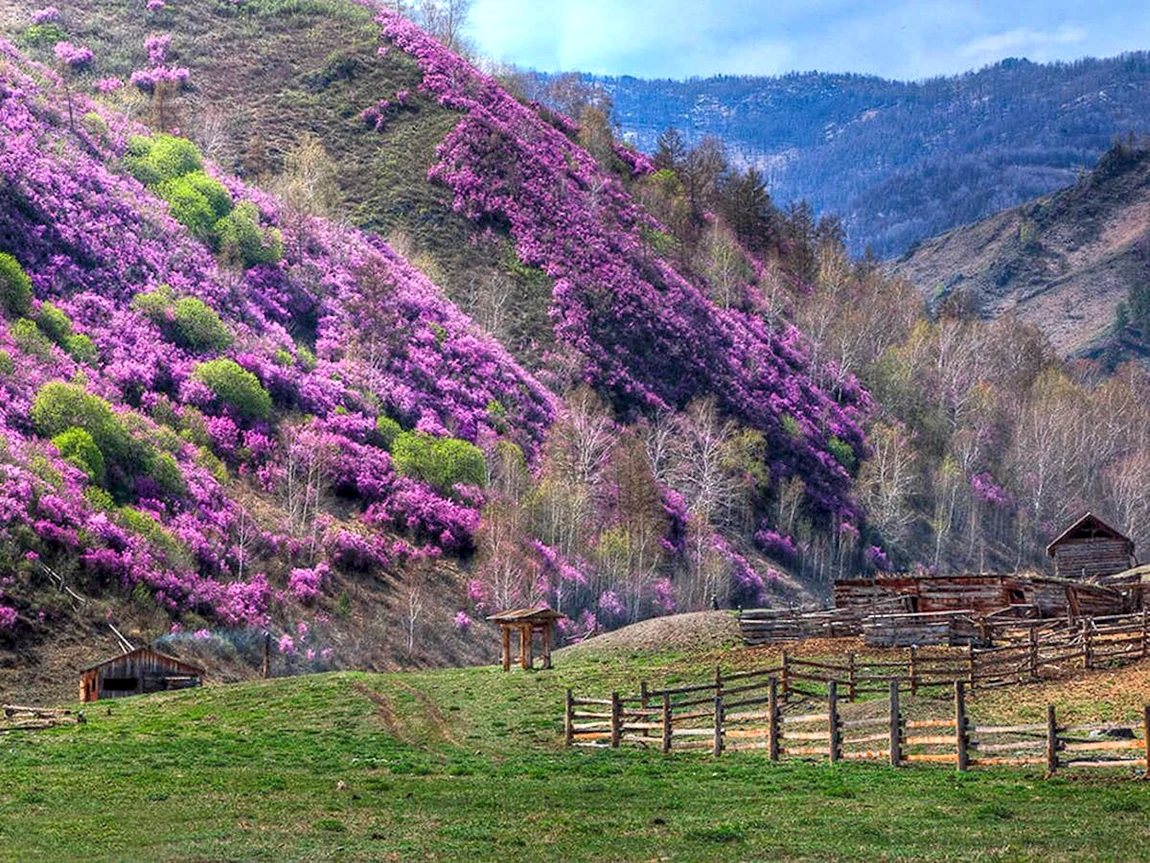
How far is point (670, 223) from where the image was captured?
153 metres

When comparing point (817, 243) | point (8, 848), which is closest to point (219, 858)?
point (8, 848)

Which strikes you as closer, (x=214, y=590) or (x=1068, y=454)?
(x=214, y=590)

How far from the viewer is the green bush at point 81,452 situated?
74.2 metres

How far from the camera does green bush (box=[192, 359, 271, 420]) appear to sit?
8925cm

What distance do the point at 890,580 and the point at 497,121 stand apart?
88.1m

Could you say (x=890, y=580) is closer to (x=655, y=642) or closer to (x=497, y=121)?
(x=655, y=642)

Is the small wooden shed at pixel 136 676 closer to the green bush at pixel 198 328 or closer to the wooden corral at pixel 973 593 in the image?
the wooden corral at pixel 973 593

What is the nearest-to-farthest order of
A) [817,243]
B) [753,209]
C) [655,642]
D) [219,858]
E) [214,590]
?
[219,858] → [655,642] → [214,590] → [753,209] → [817,243]

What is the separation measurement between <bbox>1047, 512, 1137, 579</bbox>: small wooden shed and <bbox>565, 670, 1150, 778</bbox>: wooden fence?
146 ft

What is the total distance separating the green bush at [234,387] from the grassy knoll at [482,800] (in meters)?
44.9

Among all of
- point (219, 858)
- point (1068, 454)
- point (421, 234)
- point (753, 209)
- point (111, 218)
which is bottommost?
point (219, 858)

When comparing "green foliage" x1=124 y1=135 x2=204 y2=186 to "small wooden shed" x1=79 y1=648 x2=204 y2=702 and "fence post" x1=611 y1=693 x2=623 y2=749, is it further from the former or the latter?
"fence post" x1=611 y1=693 x2=623 y2=749

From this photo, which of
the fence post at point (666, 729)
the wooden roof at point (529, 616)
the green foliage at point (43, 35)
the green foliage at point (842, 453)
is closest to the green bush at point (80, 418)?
the wooden roof at point (529, 616)

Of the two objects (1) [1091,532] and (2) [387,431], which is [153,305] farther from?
(1) [1091,532]
